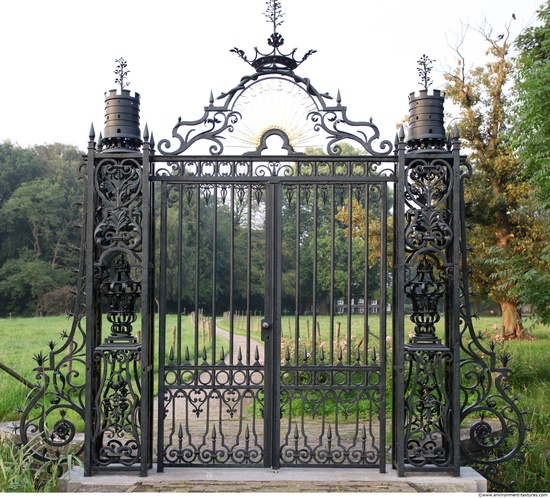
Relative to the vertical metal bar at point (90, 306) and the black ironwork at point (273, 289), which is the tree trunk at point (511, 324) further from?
the vertical metal bar at point (90, 306)

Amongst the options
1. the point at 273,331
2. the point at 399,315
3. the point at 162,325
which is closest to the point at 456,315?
the point at 399,315

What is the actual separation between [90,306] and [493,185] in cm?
1053

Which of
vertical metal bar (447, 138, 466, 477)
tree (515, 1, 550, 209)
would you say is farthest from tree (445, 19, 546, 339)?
vertical metal bar (447, 138, 466, 477)

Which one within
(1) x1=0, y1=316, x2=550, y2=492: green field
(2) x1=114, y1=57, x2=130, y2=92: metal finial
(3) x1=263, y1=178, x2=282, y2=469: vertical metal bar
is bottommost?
(1) x1=0, y1=316, x2=550, y2=492: green field

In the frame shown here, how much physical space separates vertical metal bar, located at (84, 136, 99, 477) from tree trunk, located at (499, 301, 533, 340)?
10.9m

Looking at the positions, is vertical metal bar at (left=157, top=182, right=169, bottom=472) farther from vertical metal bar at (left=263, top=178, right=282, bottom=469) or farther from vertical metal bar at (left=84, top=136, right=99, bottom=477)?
vertical metal bar at (left=263, top=178, right=282, bottom=469)

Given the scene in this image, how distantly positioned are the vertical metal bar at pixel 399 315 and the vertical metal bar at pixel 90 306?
2.47 m

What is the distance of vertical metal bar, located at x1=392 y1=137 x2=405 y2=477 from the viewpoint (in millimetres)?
4418

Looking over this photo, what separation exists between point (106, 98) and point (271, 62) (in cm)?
143

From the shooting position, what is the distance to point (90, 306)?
14.7 ft

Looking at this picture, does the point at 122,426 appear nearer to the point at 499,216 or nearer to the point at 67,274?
the point at 499,216

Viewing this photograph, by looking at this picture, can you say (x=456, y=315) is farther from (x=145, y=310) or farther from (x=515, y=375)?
(x=515, y=375)

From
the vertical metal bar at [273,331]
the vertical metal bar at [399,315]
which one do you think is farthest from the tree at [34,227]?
the vertical metal bar at [399,315]

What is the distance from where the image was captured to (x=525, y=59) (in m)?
8.38
